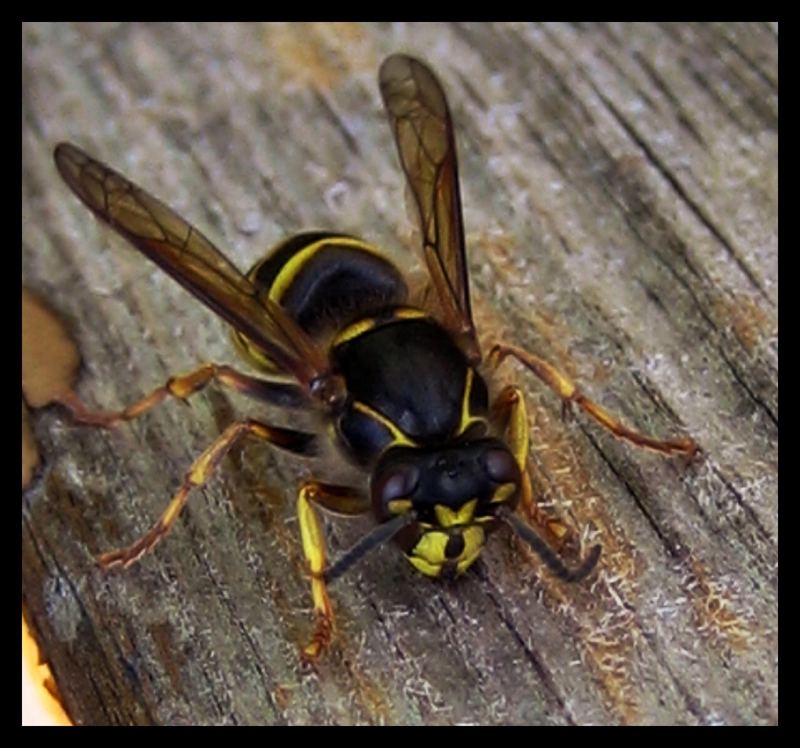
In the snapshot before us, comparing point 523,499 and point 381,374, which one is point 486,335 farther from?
point 523,499

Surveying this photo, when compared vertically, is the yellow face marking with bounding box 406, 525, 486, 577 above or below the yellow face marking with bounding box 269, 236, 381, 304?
below

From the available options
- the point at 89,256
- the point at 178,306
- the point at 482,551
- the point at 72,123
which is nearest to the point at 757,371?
the point at 482,551

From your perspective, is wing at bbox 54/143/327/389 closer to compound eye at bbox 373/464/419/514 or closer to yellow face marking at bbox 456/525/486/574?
compound eye at bbox 373/464/419/514

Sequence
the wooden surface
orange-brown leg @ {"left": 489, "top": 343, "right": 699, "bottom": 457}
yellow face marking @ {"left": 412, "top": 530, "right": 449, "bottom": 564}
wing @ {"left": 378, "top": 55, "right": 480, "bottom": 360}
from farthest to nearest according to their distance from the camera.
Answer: wing @ {"left": 378, "top": 55, "right": 480, "bottom": 360}, orange-brown leg @ {"left": 489, "top": 343, "right": 699, "bottom": 457}, yellow face marking @ {"left": 412, "top": 530, "right": 449, "bottom": 564}, the wooden surface

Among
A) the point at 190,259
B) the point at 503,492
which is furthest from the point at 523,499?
the point at 190,259

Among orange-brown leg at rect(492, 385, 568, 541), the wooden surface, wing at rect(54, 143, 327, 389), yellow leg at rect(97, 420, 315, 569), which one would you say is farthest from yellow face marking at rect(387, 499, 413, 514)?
wing at rect(54, 143, 327, 389)

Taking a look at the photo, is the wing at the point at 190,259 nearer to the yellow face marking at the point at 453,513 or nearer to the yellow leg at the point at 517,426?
the yellow leg at the point at 517,426

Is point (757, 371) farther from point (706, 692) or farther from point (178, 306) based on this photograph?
point (178, 306)
